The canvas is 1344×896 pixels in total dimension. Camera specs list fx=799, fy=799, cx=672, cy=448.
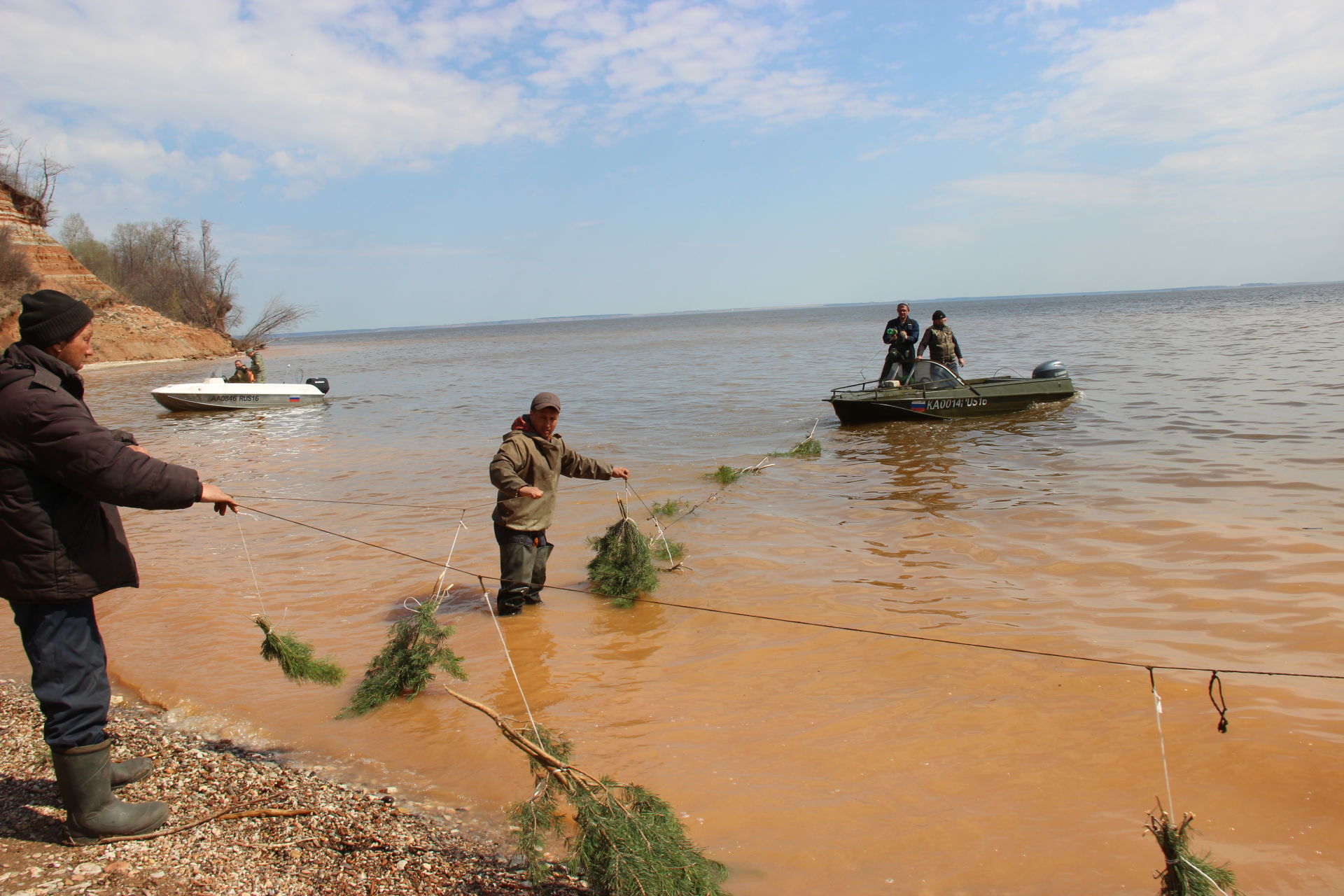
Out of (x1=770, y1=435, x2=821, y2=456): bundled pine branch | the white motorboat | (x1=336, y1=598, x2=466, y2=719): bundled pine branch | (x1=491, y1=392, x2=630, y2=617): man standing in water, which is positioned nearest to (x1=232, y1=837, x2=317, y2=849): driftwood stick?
(x1=336, y1=598, x2=466, y2=719): bundled pine branch

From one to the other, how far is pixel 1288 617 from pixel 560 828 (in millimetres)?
5314

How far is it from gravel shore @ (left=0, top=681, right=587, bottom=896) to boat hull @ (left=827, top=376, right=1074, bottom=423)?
12.3 m

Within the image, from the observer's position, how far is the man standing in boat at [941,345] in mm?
14570

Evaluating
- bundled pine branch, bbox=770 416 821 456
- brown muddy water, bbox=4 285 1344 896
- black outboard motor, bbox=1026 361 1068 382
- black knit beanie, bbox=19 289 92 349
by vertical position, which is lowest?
brown muddy water, bbox=4 285 1344 896

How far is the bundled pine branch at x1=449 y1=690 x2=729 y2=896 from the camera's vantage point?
8.87 ft

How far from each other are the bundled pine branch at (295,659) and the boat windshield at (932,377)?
40.5 ft

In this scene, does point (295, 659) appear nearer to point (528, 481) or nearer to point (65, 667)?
point (65, 667)

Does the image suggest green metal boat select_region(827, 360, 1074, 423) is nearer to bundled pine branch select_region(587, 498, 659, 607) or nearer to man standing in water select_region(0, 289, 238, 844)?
bundled pine branch select_region(587, 498, 659, 607)

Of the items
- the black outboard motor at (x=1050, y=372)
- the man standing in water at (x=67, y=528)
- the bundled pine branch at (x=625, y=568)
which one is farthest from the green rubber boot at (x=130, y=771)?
the black outboard motor at (x=1050, y=372)

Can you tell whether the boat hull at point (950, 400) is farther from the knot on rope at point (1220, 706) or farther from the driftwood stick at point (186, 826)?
the driftwood stick at point (186, 826)

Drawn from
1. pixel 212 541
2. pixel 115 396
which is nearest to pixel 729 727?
pixel 212 541

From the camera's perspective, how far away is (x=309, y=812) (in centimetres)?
328

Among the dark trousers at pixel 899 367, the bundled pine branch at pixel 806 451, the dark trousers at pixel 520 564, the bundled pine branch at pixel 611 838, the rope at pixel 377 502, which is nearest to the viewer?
the bundled pine branch at pixel 611 838

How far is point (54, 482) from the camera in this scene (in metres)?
2.89
